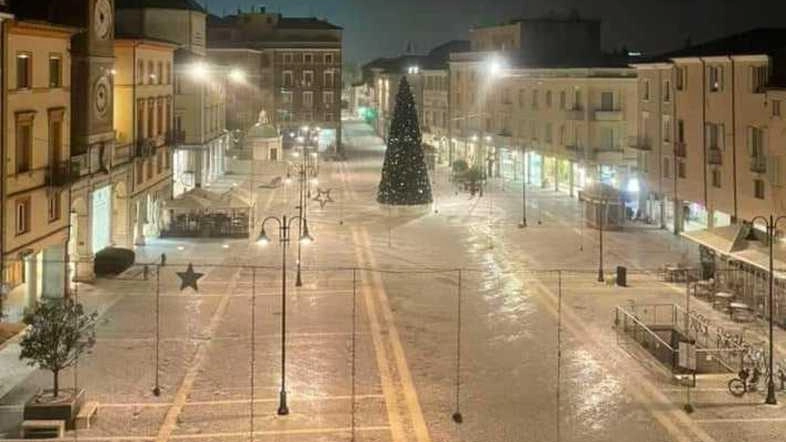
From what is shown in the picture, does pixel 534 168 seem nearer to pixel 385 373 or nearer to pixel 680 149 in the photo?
pixel 680 149

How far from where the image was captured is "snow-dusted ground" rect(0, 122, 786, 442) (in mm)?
20891

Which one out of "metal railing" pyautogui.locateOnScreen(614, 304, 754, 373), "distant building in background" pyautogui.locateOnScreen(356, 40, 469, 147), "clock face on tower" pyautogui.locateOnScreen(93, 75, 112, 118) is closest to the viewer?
"metal railing" pyautogui.locateOnScreen(614, 304, 754, 373)

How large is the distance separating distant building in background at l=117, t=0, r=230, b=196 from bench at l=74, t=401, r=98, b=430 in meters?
41.8

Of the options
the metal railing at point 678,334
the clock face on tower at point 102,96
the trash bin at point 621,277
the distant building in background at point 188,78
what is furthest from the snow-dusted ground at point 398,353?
the distant building in background at point 188,78

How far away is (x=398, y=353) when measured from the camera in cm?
2691

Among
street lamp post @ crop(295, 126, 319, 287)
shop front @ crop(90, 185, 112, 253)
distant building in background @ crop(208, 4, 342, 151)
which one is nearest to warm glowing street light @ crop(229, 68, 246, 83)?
distant building in background @ crop(208, 4, 342, 151)

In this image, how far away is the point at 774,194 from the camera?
3897 cm

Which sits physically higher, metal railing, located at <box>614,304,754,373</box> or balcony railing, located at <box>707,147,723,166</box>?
balcony railing, located at <box>707,147,723,166</box>

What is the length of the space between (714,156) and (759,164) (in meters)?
5.14

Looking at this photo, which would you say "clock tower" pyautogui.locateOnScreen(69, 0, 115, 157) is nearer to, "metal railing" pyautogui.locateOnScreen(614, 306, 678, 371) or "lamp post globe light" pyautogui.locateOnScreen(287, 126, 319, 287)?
"lamp post globe light" pyautogui.locateOnScreen(287, 126, 319, 287)

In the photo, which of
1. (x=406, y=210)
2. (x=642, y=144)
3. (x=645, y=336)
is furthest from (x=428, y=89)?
(x=645, y=336)

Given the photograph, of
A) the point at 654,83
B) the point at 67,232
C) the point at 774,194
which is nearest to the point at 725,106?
the point at 774,194

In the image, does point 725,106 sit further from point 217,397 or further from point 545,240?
point 217,397

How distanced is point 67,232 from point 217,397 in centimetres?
1261
